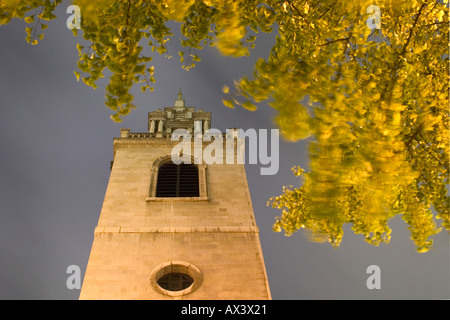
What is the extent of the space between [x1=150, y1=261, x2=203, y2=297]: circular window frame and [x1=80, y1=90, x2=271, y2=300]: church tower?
0.04 m

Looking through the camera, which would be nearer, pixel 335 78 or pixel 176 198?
pixel 335 78

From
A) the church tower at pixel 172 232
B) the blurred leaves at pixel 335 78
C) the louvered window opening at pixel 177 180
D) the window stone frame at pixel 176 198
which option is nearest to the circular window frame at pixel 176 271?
the church tower at pixel 172 232

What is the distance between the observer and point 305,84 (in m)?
5.15

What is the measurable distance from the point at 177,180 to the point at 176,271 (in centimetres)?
630

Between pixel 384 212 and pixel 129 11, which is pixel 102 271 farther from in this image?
pixel 384 212

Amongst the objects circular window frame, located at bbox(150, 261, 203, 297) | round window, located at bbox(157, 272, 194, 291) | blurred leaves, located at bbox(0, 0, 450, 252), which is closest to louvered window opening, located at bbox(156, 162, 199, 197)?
circular window frame, located at bbox(150, 261, 203, 297)

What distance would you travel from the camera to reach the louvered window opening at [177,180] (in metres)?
21.0

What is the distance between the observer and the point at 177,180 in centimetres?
2175

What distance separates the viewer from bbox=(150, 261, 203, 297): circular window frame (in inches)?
605

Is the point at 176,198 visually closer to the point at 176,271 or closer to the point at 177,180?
the point at 177,180

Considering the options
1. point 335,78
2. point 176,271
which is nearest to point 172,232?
point 176,271

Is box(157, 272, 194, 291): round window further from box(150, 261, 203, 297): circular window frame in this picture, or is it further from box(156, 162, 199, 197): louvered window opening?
box(156, 162, 199, 197): louvered window opening

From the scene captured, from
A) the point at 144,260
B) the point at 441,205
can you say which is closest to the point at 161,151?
the point at 144,260
